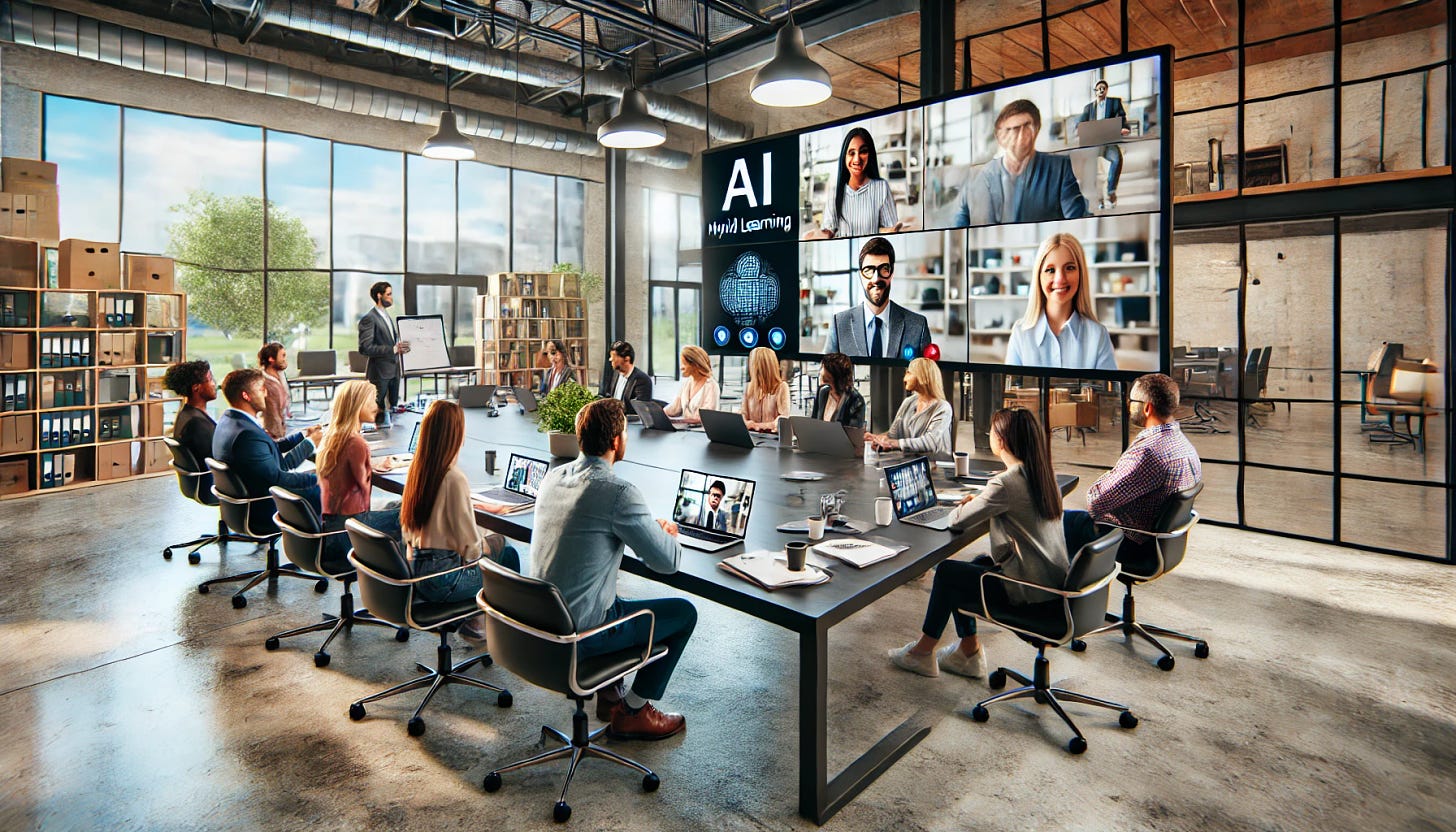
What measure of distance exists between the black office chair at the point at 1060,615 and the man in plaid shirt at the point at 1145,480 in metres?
0.66

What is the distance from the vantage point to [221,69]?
8.69m

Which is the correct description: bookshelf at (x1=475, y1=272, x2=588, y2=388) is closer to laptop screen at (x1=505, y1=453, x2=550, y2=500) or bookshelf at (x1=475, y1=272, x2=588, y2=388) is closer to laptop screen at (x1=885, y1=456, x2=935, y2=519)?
laptop screen at (x1=505, y1=453, x2=550, y2=500)

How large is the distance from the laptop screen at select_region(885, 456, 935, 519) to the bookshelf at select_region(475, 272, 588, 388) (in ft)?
31.8

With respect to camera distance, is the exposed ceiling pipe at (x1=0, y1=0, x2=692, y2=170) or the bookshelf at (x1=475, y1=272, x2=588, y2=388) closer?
the exposed ceiling pipe at (x1=0, y1=0, x2=692, y2=170)

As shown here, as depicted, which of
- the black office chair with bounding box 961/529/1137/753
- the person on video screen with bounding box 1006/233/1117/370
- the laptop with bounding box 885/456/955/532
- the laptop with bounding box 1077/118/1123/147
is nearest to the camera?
the black office chair with bounding box 961/529/1137/753

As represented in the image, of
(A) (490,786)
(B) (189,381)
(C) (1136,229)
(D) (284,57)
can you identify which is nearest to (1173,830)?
(A) (490,786)

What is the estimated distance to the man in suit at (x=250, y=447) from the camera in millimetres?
4465

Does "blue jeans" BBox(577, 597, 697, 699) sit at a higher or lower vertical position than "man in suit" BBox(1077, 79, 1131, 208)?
lower

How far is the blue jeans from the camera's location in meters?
2.74

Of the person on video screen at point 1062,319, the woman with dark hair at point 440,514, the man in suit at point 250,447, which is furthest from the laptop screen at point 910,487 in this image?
the man in suit at point 250,447

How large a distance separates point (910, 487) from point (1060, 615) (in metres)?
0.78

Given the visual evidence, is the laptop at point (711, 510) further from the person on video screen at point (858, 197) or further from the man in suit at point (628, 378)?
the person on video screen at point (858, 197)

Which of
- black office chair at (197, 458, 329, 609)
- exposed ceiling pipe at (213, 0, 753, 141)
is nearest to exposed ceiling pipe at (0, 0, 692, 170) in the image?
exposed ceiling pipe at (213, 0, 753, 141)

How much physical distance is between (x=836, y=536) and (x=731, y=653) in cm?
114
